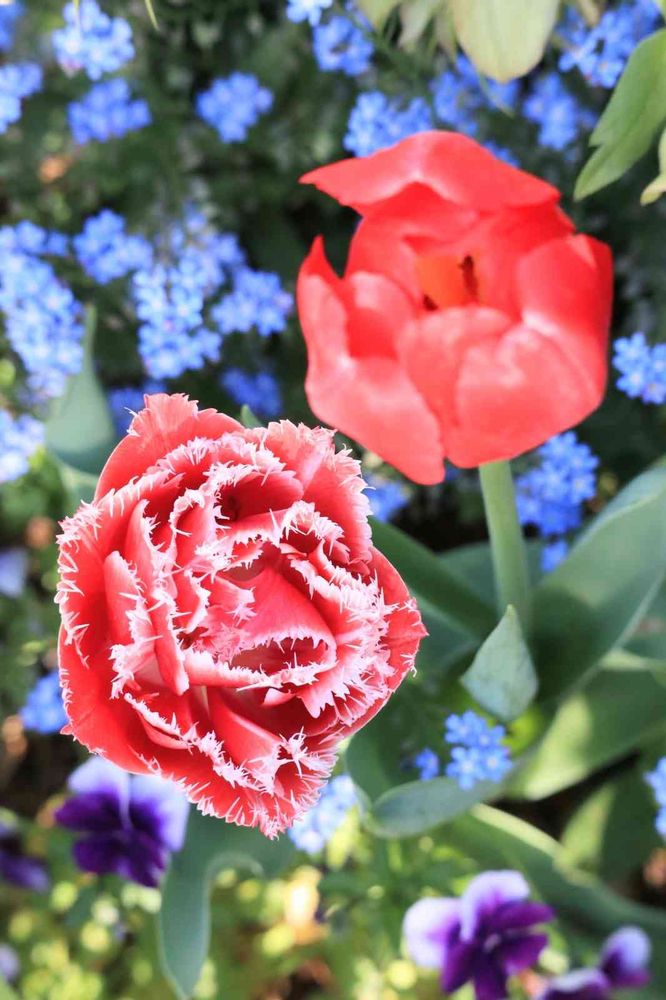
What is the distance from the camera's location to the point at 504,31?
0.60m

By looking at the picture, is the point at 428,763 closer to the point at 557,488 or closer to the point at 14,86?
the point at 557,488

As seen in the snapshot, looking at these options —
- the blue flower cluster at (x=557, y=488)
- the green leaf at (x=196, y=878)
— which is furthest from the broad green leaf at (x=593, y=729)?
the green leaf at (x=196, y=878)

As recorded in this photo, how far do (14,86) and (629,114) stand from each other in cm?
62

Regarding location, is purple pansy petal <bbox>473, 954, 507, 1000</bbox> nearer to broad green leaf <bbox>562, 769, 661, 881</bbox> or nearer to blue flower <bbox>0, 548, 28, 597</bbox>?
broad green leaf <bbox>562, 769, 661, 881</bbox>

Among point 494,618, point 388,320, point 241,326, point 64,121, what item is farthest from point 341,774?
point 64,121

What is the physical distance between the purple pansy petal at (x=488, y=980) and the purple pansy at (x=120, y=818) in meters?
0.28

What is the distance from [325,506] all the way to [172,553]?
0.33 feet

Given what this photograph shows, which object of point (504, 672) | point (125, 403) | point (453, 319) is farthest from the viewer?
point (125, 403)

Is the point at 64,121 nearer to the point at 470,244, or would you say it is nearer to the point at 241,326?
the point at 241,326

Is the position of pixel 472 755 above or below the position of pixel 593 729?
above

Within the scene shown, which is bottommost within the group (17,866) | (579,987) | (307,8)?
(17,866)

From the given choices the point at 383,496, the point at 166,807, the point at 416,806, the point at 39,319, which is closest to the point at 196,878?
the point at 166,807

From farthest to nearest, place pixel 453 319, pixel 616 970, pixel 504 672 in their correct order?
pixel 616 970, pixel 504 672, pixel 453 319

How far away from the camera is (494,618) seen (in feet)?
2.83
